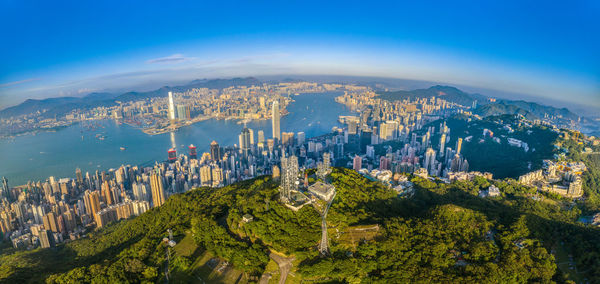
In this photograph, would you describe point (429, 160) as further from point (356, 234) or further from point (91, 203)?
point (91, 203)

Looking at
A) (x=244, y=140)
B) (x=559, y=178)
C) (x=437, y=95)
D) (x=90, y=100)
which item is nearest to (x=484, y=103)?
(x=437, y=95)

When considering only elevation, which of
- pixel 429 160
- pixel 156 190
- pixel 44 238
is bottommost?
pixel 44 238

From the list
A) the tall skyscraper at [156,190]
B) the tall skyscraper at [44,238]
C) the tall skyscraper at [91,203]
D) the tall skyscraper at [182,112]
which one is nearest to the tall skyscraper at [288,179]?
the tall skyscraper at [44,238]

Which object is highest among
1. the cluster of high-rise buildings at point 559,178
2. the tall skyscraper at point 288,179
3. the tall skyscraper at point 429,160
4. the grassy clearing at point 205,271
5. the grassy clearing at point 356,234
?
the tall skyscraper at point 288,179

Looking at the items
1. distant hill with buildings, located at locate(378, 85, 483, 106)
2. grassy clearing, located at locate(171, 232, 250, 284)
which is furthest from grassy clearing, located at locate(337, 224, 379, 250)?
distant hill with buildings, located at locate(378, 85, 483, 106)

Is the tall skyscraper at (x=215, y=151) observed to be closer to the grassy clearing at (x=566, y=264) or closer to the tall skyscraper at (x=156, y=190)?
the tall skyscraper at (x=156, y=190)

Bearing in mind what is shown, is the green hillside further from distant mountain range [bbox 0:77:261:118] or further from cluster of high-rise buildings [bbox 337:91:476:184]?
distant mountain range [bbox 0:77:261:118]
